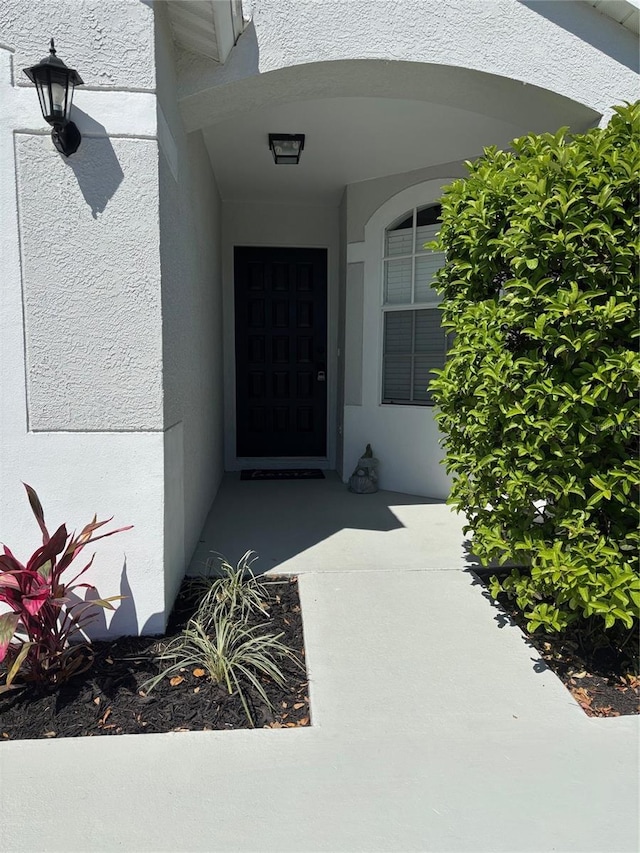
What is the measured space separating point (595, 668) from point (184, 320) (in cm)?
288

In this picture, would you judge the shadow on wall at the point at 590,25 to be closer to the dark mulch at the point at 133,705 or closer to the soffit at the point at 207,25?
the soffit at the point at 207,25

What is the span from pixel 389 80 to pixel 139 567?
3148mm

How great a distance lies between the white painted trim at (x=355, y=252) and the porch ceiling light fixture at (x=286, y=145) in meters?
1.09

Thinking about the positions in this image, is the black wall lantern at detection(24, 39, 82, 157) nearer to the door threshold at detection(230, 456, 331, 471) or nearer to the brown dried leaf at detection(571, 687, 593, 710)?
the brown dried leaf at detection(571, 687, 593, 710)

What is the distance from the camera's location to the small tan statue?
5.48m

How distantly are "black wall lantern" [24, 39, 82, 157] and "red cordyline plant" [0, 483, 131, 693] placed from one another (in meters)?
1.60

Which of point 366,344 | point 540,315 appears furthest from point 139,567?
point 366,344

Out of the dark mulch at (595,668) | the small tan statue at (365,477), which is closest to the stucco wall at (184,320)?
the small tan statue at (365,477)

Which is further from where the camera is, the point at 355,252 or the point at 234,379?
the point at 234,379

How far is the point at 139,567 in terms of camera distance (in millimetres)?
2773

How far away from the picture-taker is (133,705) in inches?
91.6

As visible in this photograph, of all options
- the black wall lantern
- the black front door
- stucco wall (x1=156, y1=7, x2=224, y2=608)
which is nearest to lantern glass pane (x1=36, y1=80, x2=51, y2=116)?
the black wall lantern

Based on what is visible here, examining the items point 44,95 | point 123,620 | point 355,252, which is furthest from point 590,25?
point 123,620

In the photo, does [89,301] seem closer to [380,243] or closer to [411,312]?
[411,312]
